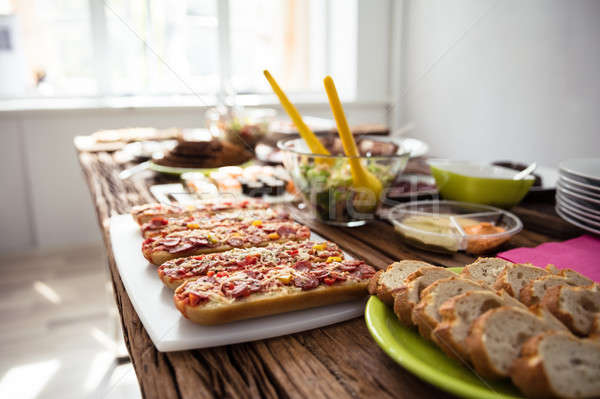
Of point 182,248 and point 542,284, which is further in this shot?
point 182,248

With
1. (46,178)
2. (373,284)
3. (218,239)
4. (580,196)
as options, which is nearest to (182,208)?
(218,239)

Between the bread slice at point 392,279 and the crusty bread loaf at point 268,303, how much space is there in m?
0.07

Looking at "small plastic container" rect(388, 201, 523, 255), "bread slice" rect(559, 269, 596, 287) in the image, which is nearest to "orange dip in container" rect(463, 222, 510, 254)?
"small plastic container" rect(388, 201, 523, 255)

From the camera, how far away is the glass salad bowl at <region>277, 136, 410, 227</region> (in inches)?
53.7

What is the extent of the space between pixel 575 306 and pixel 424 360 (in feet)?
0.81

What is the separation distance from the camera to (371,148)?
64.6 inches

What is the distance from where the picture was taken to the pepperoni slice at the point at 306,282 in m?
0.89

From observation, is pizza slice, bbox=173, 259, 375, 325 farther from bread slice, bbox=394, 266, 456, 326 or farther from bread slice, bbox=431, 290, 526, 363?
bread slice, bbox=431, 290, 526, 363

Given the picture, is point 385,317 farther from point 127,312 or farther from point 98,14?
point 98,14

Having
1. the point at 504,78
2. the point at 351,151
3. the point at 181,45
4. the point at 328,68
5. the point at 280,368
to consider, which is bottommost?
the point at 280,368

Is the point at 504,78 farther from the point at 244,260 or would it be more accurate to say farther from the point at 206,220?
the point at 244,260

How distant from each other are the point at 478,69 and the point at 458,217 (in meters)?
3.63

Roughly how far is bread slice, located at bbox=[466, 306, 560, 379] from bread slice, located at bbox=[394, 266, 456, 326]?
0.12 meters

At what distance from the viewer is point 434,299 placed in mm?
747
